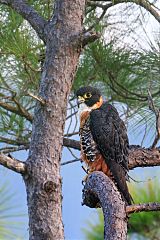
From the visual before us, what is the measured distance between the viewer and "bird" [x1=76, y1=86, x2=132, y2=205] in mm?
1733

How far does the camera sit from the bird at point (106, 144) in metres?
1.73

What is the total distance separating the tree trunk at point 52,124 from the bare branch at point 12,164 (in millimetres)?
30

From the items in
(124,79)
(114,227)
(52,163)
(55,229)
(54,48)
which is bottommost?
(114,227)

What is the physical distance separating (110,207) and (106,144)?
20.0 inches

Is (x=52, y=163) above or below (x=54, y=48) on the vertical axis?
below

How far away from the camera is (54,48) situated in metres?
1.88

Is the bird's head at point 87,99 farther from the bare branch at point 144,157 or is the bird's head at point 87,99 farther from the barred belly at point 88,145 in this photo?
the bare branch at point 144,157

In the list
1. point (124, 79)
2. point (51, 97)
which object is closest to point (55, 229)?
point (51, 97)

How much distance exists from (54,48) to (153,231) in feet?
2.88

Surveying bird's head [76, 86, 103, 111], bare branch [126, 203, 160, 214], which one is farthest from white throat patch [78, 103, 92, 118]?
bare branch [126, 203, 160, 214]

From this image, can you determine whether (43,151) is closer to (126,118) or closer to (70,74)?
(70,74)

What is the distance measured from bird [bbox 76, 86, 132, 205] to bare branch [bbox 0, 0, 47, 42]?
0.93 ft

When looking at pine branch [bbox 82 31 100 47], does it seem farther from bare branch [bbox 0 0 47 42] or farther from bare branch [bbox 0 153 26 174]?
bare branch [bbox 0 153 26 174]

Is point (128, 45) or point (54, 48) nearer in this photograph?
point (54, 48)
